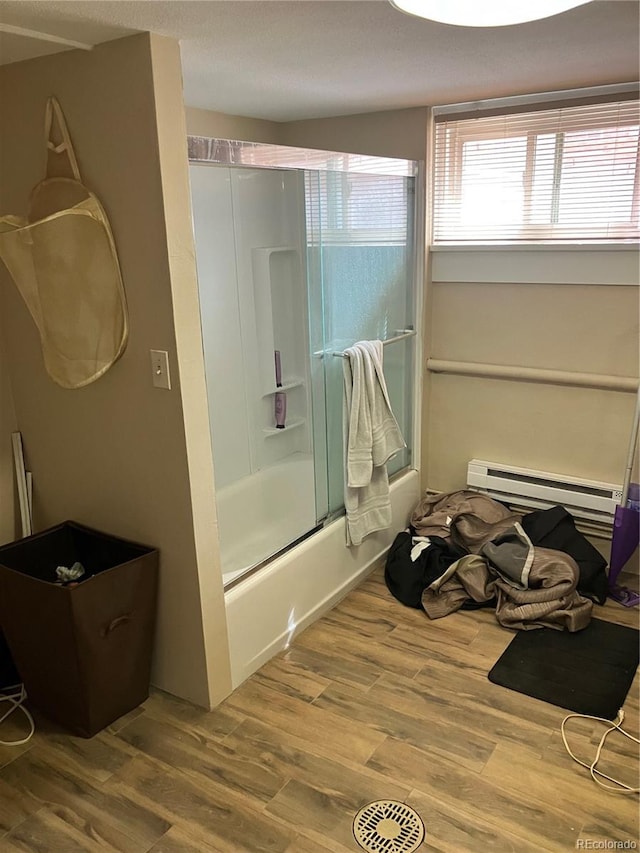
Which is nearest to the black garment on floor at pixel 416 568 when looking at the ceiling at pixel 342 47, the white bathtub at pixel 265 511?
the white bathtub at pixel 265 511

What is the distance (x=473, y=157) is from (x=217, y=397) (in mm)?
1508

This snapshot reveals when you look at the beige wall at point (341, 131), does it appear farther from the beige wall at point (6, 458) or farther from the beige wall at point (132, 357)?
the beige wall at point (6, 458)

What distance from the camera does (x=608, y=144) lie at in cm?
267

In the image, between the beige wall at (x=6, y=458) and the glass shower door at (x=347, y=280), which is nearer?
the beige wall at (x=6, y=458)

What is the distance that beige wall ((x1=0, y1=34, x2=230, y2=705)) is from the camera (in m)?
1.81

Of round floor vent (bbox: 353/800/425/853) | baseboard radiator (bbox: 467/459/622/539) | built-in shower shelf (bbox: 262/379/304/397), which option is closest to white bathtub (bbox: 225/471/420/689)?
baseboard radiator (bbox: 467/459/622/539)

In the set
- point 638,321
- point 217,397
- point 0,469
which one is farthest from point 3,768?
point 638,321

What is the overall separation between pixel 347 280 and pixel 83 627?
1582 millimetres

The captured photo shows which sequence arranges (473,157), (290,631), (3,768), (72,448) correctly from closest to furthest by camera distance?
(3,768)
(72,448)
(290,631)
(473,157)

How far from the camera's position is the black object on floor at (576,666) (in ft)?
7.39

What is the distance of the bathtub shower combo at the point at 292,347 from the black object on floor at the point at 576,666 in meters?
0.77

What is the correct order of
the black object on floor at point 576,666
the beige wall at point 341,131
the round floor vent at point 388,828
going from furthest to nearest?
1. the beige wall at point 341,131
2. the black object on floor at point 576,666
3. the round floor vent at point 388,828

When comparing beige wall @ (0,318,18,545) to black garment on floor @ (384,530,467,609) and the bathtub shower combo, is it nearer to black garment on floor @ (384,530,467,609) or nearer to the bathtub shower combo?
the bathtub shower combo

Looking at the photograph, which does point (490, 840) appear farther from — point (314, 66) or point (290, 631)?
point (314, 66)
